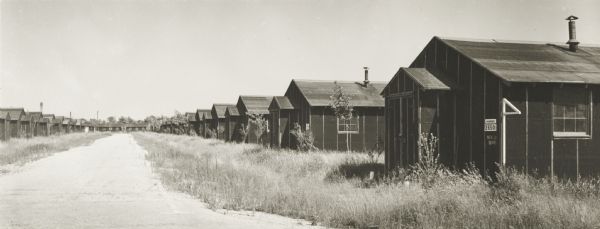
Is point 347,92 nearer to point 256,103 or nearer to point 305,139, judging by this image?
point 305,139

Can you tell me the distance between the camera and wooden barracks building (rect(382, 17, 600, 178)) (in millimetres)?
12227

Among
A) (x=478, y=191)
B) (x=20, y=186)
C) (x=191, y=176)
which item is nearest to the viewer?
(x=478, y=191)

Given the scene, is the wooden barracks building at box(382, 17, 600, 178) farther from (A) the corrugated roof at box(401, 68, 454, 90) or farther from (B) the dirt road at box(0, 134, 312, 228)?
(B) the dirt road at box(0, 134, 312, 228)

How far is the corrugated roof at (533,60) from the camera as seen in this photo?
40.6 feet

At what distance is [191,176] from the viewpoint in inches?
694

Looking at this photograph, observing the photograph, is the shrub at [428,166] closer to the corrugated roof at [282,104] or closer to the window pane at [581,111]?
the window pane at [581,111]

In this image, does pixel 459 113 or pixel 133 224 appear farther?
pixel 459 113

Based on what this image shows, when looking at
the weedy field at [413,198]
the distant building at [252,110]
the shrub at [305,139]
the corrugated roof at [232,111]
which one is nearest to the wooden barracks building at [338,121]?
the shrub at [305,139]

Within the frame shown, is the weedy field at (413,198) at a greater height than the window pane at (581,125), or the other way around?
the window pane at (581,125)

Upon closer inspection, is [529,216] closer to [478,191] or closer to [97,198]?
[478,191]

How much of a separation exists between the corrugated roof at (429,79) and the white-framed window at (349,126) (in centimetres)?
1190

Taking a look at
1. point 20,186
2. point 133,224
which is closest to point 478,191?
point 133,224

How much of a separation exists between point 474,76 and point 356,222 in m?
5.98

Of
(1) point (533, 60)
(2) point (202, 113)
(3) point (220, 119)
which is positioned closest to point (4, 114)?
(3) point (220, 119)
